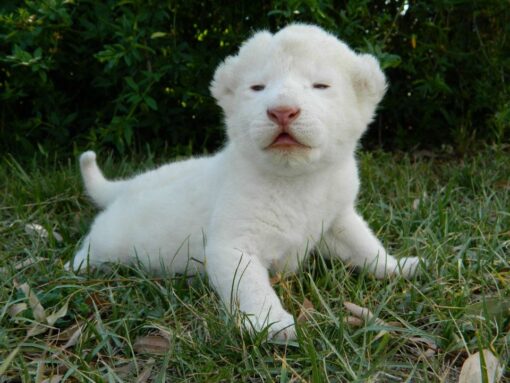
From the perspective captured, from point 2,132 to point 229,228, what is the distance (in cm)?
354

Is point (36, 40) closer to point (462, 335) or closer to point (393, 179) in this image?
Result: point (393, 179)

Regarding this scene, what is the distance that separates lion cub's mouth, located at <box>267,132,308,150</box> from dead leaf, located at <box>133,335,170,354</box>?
0.87 metres

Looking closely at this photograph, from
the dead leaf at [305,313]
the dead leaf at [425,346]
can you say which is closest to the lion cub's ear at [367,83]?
the dead leaf at [305,313]

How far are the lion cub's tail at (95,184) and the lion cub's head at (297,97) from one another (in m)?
1.23

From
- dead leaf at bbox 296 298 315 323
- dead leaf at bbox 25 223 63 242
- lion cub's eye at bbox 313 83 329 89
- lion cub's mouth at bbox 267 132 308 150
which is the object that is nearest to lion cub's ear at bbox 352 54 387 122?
lion cub's eye at bbox 313 83 329 89

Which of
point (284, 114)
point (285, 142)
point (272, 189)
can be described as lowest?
point (272, 189)

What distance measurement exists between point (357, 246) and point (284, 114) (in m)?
0.90

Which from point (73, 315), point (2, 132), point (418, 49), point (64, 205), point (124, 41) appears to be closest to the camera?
point (73, 315)

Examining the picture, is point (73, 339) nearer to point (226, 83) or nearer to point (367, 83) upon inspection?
point (226, 83)

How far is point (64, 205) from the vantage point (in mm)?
4305

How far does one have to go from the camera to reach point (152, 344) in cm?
248

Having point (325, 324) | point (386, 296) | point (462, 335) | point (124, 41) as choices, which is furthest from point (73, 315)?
point (124, 41)

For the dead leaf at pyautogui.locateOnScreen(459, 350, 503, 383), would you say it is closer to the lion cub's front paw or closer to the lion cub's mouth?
the lion cub's front paw

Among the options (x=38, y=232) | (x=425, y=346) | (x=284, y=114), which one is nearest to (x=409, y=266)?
(x=425, y=346)
